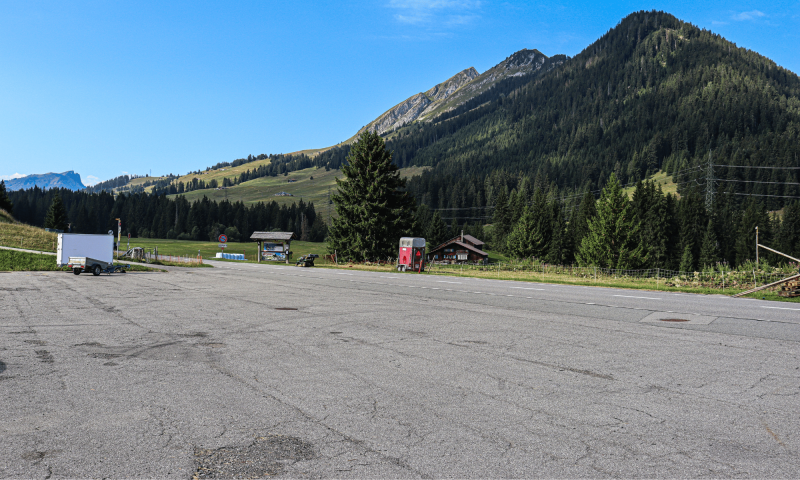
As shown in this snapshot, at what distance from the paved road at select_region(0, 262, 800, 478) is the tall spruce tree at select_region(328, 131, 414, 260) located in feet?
129

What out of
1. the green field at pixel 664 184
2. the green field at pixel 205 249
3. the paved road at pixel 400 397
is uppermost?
the green field at pixel 664 184

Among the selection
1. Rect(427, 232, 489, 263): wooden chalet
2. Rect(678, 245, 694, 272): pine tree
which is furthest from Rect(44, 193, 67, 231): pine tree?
Rect(678, 245, 694, 272): pine tree

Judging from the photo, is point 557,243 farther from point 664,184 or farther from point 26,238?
point 664,184

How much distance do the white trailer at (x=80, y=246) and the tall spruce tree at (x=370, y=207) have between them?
22.7m

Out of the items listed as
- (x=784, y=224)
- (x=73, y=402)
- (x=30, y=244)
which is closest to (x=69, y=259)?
(x=30, y=244)

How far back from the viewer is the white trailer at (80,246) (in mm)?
34625

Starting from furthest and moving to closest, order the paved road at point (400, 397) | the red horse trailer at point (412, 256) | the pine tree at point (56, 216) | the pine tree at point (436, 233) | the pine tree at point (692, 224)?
the pine tree at point (436, 233) → the pine tree at point (56, 216) → the pine tree at point (692, 224) → the red horse trailer at point (412, 256) → the paved road at point (400, 397)

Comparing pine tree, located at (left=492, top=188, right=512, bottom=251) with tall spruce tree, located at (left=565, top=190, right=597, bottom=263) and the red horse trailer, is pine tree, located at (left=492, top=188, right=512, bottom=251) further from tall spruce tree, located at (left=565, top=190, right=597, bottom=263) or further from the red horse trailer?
the red horse trailer

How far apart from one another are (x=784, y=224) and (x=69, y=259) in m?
125

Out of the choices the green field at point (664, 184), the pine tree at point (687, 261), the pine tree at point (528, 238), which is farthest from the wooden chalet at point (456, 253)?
the green field at point (664, 184)

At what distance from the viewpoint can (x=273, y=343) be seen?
30.8ft

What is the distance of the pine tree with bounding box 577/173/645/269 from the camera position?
70.1 metres

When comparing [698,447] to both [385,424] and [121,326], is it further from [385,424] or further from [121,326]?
[121,326]

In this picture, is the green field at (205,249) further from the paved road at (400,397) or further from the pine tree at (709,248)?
the paved road at (400,397)
